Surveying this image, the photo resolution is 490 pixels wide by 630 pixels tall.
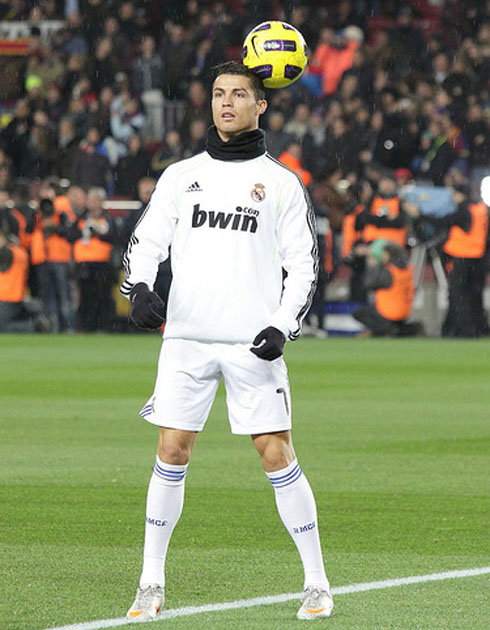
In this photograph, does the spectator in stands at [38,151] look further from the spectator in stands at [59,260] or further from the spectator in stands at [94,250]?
the spectator in stands at [94,250]

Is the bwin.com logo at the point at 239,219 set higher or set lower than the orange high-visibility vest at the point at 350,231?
higher

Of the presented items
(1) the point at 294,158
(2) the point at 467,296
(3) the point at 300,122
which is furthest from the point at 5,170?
(2) the point at 467,296

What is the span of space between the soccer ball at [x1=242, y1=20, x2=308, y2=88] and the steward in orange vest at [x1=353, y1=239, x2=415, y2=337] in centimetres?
1579

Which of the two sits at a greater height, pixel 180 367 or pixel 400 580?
pixel 180 367

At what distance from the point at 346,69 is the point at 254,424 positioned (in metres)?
20.5

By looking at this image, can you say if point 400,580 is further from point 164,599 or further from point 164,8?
point 164,8

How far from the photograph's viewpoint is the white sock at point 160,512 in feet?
18.8

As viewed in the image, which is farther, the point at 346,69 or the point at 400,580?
the point at 346,69

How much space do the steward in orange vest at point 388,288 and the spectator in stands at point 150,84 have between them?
6774 millimetres

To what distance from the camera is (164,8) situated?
30.9 meters

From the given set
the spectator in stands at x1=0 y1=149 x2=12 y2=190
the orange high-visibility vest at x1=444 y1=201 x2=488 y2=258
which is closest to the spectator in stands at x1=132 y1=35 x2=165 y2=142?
the spectator in stands at x1=0 y1=149 x2=12 y2=190

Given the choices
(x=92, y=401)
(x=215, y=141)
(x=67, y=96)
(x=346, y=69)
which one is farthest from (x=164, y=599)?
(x=67, y=96)

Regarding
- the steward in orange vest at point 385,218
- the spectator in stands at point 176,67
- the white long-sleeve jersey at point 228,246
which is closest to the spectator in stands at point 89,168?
the spectator in stands at point 176,67

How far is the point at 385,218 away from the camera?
22.1m
